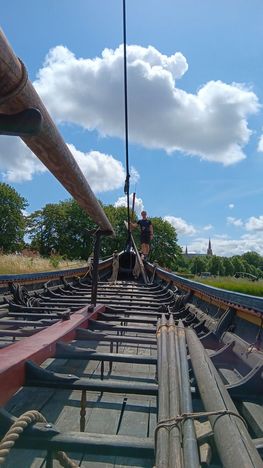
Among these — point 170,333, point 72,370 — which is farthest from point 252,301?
point 72,370

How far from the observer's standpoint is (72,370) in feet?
9.38

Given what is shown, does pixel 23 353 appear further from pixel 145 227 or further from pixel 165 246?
pixel 165 246

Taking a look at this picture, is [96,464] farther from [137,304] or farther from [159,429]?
[137,304]

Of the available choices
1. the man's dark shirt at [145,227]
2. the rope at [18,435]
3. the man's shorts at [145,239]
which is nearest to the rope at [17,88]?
the rope at [18,435]

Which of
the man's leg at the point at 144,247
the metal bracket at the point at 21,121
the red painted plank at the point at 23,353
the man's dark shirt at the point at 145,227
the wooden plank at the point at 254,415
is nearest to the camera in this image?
the metal bracket at the point at 21,121

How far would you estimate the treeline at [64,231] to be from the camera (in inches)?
1603

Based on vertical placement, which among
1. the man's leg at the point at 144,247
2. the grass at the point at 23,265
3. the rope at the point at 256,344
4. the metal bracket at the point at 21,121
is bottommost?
the rope at the point at 256,344

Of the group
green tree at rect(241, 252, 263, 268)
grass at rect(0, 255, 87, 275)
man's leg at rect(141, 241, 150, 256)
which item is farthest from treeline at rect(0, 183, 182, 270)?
green tree at rect(241, 252, 263, 268)

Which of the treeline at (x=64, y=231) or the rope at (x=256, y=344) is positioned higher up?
the treeline at (x=64, y=231)

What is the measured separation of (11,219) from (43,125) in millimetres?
41393

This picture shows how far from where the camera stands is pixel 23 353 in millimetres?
1640

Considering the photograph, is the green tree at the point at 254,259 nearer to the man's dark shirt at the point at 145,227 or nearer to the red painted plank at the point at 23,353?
the man's dark shirt at the point at 145,227

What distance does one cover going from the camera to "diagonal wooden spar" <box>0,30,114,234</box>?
76 cm

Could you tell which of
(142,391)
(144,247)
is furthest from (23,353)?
(144,247)
